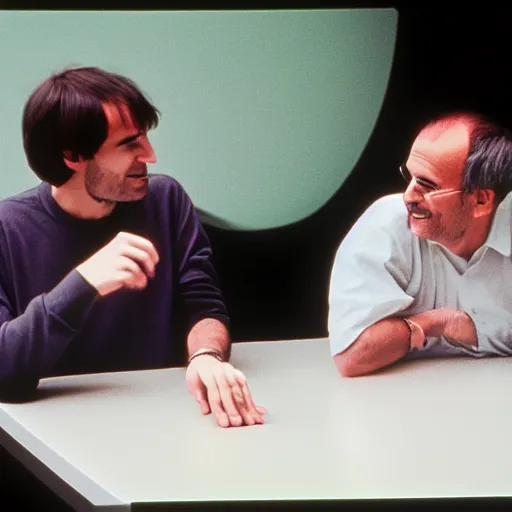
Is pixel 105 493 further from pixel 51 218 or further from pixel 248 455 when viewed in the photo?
pixel 51 218

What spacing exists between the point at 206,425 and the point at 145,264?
0.51 meters

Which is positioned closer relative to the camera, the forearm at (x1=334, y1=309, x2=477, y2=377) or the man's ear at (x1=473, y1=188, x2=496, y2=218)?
the forearm at (x1=334, y1=309, x2=477, y2=377)

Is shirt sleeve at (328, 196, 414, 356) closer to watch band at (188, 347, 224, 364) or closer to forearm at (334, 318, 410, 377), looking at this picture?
forearm at (334, 318, 410, 377)

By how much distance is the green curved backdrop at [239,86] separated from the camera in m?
2.05

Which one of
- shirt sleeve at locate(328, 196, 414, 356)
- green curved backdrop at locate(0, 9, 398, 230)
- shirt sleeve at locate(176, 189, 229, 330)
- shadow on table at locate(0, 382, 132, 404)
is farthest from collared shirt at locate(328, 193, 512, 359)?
shadow on table at locate(0, 382, 132, 404)

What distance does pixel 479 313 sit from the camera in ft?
6.91

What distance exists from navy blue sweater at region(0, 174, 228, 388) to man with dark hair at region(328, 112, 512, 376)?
0.37 meters

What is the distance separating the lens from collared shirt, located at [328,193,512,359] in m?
2.01

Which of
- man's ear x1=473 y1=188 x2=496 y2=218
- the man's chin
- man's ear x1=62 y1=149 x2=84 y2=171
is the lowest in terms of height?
the man's chin

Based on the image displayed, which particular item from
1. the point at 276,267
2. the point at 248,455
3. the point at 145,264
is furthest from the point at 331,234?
the point at 248,455

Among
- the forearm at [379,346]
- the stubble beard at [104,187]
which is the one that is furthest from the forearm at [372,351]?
the stubble beard at [104,187]

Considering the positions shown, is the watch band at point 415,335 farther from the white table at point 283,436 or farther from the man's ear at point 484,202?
the man's ear at point 484,202

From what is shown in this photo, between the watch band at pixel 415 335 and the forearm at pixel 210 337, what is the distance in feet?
1.40

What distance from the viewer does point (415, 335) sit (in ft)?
6.62
